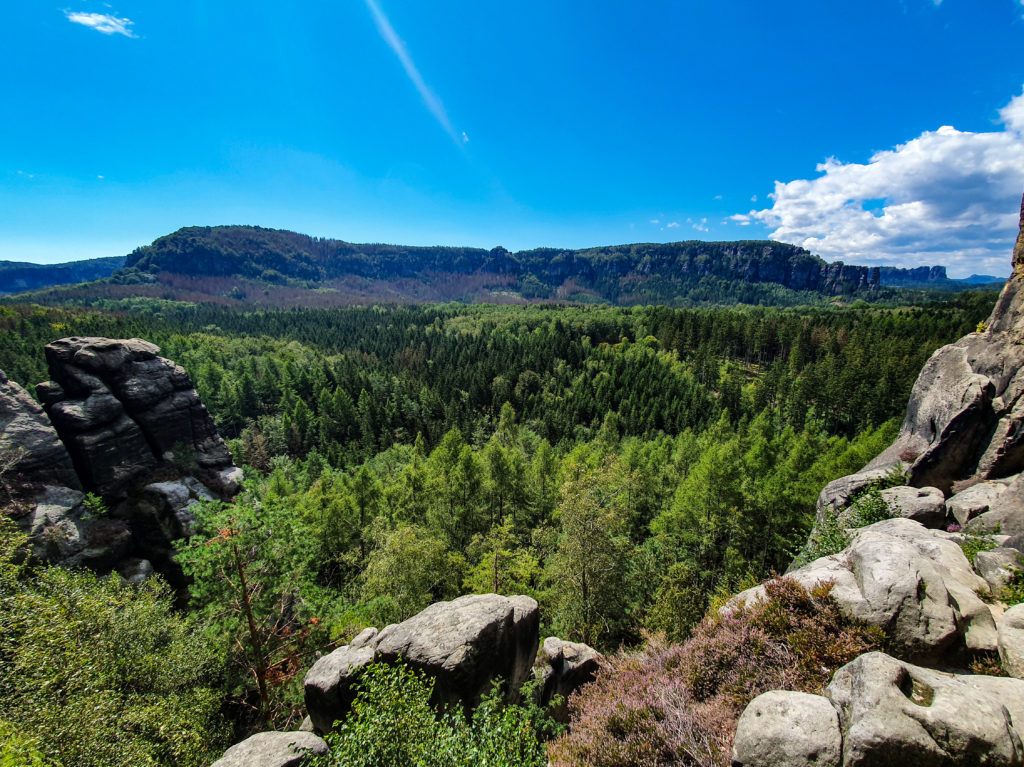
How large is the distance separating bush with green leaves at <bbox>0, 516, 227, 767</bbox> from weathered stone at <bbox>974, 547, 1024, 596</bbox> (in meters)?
27.7

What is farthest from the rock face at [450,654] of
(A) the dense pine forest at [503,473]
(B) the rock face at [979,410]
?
(B) the rock face at [979,410]

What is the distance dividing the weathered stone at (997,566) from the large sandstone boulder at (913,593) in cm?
37

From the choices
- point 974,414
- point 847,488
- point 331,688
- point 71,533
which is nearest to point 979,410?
point 974,414

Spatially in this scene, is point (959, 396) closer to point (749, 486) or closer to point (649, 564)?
point (749, 486)

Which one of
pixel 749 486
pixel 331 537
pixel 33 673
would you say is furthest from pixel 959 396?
pixel 331 537

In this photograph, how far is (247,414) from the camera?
103125mm

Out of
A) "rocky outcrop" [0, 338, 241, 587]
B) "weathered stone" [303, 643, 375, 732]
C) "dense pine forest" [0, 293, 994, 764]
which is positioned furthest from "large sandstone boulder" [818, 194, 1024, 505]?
"rocky outcrop" [0, 338, 241, 587]

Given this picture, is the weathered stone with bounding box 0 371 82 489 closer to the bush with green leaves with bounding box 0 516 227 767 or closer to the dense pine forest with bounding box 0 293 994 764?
the dense pine forest with bounding box 0 293 994 764

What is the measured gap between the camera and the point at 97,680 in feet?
46.0

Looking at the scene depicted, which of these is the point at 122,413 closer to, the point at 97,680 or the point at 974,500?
the point at 97,680

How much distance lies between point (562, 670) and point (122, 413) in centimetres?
5123

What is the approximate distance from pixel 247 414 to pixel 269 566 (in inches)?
4018

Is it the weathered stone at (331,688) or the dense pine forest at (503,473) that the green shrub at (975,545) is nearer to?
the dense pine forest at (503,473)

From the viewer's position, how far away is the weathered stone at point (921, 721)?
7.40 metres
